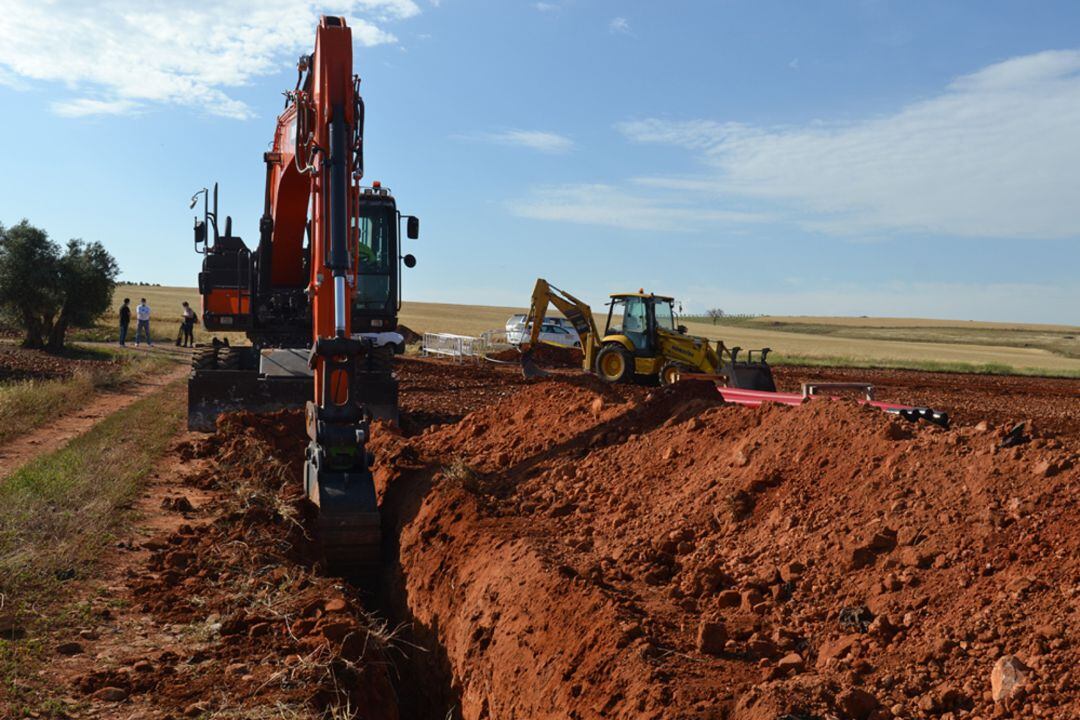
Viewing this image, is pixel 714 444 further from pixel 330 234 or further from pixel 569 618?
pixel 330 234

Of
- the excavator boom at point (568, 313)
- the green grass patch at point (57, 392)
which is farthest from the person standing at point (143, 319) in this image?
the excavator boom at point (568, 313)

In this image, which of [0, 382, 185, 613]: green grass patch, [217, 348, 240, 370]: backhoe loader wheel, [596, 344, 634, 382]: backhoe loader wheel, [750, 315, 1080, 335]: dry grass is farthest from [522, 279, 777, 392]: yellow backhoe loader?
[750, 315, 1080, 335]: dry grass

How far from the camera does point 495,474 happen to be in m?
10.4

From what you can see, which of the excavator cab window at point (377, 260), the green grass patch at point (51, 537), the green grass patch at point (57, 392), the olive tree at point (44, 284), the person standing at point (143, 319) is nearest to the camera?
the green grass patch at point (51, 537)

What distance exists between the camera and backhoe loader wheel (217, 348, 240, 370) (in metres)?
14.6

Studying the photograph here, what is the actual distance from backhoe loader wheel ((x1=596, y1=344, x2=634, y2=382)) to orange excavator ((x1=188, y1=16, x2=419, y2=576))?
7.07m

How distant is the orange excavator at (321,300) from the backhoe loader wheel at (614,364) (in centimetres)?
707

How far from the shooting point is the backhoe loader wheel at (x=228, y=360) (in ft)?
47.9

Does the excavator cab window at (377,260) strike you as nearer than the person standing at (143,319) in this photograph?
Yes

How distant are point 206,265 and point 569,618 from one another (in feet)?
32.2

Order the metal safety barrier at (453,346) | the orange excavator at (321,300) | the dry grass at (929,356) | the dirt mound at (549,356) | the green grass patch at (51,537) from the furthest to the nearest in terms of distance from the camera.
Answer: the dry grass at (929,356), the metal safety barrier at (453,346), the dirt mound at (549,356), the orange excavator at (321,300), the green grass patch at (51,537)

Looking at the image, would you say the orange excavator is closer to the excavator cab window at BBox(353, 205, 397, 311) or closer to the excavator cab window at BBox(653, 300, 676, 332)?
the excavator cab window at BBox(353, 205, 397, 311)

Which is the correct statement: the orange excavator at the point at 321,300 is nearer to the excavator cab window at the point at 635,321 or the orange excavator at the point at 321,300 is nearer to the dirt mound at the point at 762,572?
the dirt mound at the point at 762,572

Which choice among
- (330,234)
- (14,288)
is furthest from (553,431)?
(14,288)
